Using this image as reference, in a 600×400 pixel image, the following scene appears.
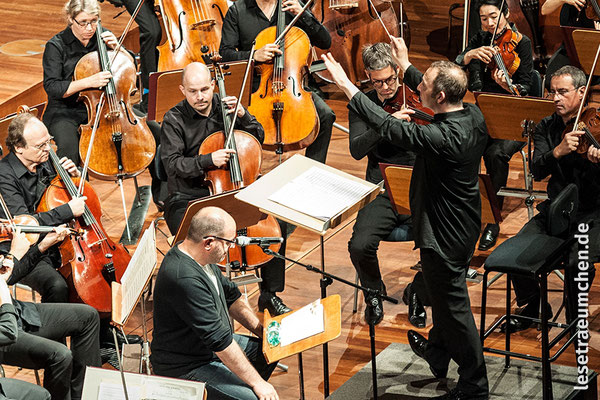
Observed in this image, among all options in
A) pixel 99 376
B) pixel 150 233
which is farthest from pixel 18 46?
pixel 99 376

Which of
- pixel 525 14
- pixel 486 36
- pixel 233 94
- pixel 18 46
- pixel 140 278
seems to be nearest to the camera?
pixel 140 278

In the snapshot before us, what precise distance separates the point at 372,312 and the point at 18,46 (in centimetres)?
455

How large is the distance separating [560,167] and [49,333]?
2.43 meters

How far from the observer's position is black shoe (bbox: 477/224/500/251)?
16.9 feet

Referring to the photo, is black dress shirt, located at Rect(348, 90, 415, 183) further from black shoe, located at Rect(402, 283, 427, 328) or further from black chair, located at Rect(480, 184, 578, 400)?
black chair, located at Rect(480, 184, 578, 400)

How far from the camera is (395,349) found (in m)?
4.14

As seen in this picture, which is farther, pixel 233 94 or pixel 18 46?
pixel 18 46

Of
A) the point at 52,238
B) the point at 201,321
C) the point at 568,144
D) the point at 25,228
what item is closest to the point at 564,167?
the point at 568,144

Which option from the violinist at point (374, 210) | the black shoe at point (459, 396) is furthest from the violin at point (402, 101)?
the black shoe at point (459, 396)

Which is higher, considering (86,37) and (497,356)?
(86,37)

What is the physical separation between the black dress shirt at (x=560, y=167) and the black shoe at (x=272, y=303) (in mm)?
1390

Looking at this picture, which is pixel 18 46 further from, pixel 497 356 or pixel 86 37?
pixel 497 356

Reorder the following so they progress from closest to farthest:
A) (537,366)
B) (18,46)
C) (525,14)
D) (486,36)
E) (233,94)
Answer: (537,366)
(233,94)
(486,36)
(525,14)
(18,46)

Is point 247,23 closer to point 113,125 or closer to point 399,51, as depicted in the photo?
point 113,125
